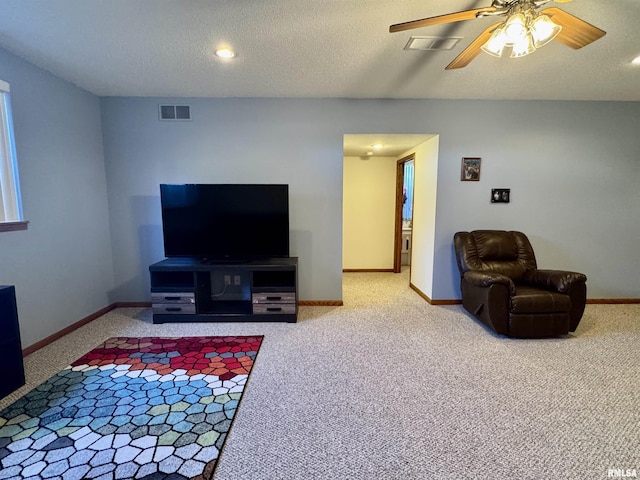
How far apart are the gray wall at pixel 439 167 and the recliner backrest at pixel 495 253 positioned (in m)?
0.27

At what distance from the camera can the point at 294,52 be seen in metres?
2.39

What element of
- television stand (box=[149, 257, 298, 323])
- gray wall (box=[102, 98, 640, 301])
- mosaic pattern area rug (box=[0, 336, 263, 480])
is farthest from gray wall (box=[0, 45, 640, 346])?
mosaic pattern area rug (box=[0, 336, 263, 480])

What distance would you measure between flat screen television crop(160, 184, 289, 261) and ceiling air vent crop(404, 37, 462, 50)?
5.61 feet

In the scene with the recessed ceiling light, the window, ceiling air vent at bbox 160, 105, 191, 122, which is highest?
the recessed ceiling light

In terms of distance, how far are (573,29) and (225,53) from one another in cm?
237

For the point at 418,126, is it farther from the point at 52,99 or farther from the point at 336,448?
the point at 52,99

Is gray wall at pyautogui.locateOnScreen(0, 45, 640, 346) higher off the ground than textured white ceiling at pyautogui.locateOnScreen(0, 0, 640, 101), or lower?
lower

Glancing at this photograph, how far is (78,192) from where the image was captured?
10.2 feet

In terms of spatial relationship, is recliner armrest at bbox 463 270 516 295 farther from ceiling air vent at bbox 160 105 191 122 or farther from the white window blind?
the white window blind

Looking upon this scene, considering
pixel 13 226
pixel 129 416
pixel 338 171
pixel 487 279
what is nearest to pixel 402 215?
pixel 338 171

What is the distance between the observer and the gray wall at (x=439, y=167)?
137 inches

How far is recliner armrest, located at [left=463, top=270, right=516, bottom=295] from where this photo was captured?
2.76 m

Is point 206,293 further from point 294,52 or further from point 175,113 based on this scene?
point 294,52

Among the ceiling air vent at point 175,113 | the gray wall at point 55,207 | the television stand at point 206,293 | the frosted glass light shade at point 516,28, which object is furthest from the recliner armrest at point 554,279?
the gray wall at point 55,207
